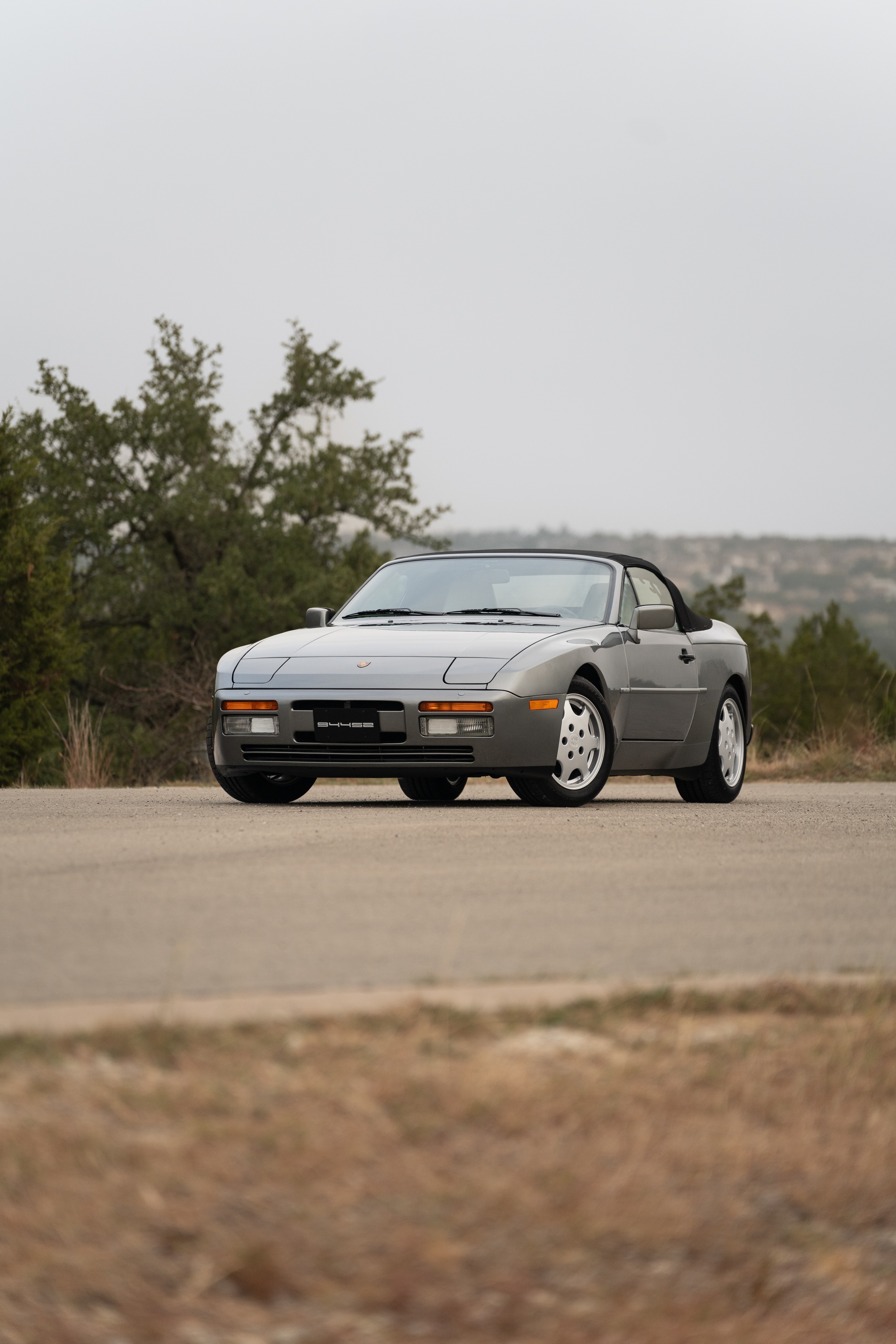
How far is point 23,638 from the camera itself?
45500 millimetres

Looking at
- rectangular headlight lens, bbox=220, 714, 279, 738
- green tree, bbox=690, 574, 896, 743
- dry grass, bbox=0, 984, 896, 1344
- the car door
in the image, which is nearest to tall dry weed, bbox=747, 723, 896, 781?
the car door

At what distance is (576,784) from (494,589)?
1.56m

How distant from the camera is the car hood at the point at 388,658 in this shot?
414 inches

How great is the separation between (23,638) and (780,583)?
101m

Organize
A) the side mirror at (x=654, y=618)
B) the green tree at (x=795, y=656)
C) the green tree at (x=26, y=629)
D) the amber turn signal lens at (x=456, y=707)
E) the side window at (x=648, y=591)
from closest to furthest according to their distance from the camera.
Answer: the amber turn signal lens at (x=456, y=707), the side mirror at (x=654, y=618), the side window at (x=648, y=591), the green tree at (x=26, y=629), the green tree at (x=795, y=656)

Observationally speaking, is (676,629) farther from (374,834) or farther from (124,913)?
(124,913)

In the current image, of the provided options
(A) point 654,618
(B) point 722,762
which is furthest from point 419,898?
(B) point 722,762

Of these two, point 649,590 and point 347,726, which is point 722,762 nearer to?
point 649,590

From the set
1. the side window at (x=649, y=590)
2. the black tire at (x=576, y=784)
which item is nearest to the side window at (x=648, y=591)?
the side window at (x=649, y=590)

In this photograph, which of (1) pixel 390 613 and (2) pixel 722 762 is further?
(2) pixel 722 762

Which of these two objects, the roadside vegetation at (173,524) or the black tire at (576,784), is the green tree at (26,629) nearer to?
the roadside vegetation at (173,524)

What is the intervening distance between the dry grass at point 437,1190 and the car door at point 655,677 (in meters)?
7.59

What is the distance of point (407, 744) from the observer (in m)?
10.5

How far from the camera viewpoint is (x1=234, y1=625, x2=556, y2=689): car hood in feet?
34.5
